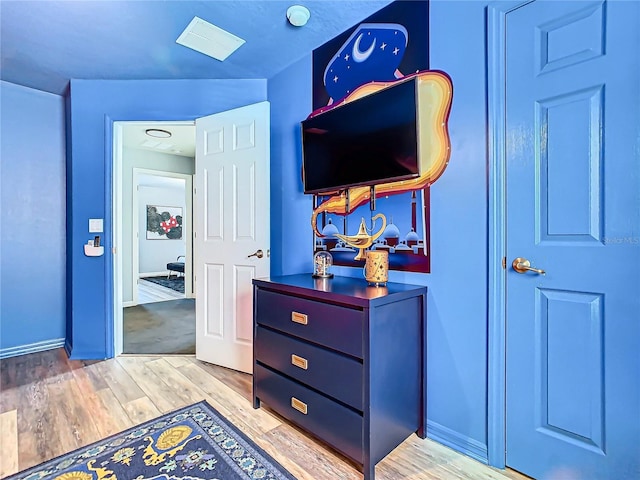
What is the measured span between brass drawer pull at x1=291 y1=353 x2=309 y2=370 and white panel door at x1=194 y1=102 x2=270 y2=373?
0.85 meters

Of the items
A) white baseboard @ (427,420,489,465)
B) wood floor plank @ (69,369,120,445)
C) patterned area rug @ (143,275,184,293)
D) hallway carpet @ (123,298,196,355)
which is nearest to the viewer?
white baseboard @ (427,420,489,465)

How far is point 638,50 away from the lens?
1140mm

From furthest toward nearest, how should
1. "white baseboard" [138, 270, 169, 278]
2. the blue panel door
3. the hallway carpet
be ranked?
"white baseboard" [138, 270, 169, 278], the hallway carpet, the blue panel door

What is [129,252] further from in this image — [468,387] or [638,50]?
[638,50]

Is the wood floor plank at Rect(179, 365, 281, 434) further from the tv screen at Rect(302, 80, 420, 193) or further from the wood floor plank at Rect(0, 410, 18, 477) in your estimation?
the tv screen at Rect(302, 80, 420, 193)


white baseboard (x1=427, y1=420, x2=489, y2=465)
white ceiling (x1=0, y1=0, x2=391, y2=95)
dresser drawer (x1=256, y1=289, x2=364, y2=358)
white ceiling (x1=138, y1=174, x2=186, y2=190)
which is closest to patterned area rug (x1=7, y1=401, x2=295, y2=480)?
dresser drawer (x1=256, y1=289, x2=364, y2=358)

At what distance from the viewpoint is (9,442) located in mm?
1634

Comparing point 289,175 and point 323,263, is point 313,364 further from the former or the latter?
point 289,175

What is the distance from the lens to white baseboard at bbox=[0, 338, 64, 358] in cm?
288

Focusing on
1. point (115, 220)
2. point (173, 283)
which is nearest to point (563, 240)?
point (115, 220)

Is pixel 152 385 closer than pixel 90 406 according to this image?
No

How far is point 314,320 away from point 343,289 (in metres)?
0.21

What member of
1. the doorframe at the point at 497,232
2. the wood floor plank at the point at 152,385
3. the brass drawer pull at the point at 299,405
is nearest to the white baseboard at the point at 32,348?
the wood floor plank at the point at 152,385

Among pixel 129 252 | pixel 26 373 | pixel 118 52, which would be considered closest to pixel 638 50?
pixel 118 52
